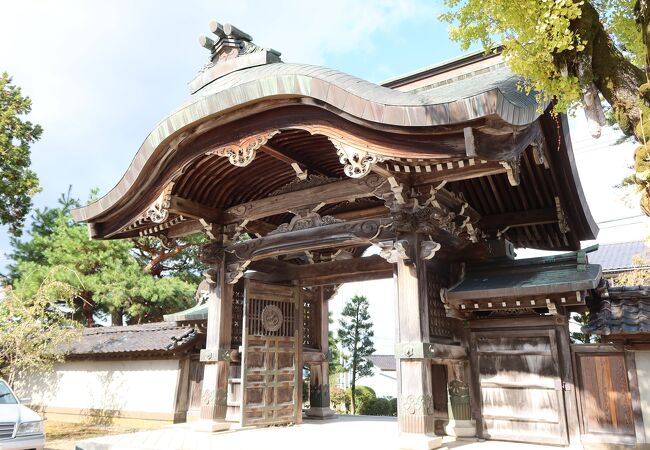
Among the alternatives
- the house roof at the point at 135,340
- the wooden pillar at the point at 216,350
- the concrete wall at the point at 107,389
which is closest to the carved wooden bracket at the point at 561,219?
the wooden pillar at the point at 216,350

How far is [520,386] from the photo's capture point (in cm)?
715

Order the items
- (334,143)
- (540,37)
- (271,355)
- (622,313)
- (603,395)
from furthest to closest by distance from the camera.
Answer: (271,355) → (622,313) → (603,395) → (334,143) → (540,37)

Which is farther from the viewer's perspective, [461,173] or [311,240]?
[311,240]

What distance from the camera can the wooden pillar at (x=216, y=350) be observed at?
26.5ft

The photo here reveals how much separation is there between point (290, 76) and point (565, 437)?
6029mm

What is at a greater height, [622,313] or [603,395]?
[622,313]

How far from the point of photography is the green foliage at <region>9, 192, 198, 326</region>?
1772 centimetres

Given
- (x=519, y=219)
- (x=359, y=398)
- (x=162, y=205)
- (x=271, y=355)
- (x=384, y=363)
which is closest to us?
(x=162, y=205)

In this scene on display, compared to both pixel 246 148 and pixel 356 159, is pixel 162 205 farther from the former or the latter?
pixel 356 159

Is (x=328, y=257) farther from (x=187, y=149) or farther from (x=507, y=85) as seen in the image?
(x=507, y=85)

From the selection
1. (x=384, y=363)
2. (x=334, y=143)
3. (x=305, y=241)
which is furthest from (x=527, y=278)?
(x=384, y=363)

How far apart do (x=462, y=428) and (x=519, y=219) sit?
11.8 ft

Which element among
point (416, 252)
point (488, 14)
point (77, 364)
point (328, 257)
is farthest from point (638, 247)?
point (77, 364)

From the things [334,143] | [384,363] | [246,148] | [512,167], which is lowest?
[384,363]
